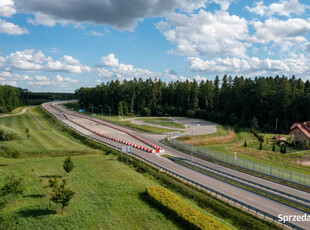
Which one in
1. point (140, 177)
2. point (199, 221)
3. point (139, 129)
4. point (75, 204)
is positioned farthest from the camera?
point (139, 129)

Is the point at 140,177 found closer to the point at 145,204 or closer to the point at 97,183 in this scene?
the point at 97,183

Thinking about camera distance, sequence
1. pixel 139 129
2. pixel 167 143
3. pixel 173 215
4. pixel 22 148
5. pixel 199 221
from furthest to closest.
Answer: pixel 139 129, pixel 167 143, pixel 22 148, pixel 173 215, pixel 199 221

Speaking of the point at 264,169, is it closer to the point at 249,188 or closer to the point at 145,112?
the point at 249,188

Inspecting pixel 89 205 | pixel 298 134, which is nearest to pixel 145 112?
pixel 298 134

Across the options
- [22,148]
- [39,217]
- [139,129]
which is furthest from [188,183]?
[139,129]

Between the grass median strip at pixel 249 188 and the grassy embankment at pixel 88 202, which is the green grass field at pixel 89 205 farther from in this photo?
the grass median strip at pixel 249 188

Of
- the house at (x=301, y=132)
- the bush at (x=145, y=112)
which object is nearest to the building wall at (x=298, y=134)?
the house at (x=301, y=132)
